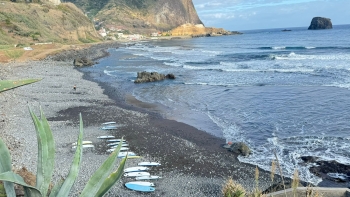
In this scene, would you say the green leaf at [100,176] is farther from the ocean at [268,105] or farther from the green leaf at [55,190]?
the ocean at [268,105]

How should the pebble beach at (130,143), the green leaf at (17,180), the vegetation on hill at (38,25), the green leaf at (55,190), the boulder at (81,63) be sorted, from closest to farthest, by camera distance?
the green leaf at (17,180), the green leaf at (55,190), the pebble beach at (130,143), the boulder at (81,63), the vegetation on hill at (38,25)

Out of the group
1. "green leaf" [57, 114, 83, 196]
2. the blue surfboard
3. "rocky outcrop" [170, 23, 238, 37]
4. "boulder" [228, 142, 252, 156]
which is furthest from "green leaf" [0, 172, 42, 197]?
"rocky outcrop" [170, 23, 238, 37]

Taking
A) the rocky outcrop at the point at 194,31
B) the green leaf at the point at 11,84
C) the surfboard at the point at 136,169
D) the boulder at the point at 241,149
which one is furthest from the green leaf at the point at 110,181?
the rocky outcrop at the point at 194,31

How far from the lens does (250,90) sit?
2291 cm

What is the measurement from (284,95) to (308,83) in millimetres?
4738

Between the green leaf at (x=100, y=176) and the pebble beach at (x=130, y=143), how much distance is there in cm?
314

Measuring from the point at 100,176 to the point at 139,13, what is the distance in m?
161

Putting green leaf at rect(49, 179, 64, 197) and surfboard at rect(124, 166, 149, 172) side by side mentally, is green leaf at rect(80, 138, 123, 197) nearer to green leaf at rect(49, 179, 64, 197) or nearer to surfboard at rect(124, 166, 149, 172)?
green leaf at rect(49, 179, 64, 197)

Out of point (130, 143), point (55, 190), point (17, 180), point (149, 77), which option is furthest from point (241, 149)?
point (149, 77)

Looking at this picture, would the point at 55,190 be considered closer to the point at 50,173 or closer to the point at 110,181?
the point at 50,173

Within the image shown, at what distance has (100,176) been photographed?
2914mm

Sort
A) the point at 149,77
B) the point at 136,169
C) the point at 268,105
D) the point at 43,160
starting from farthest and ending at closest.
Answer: the point at 149,77, the point at 268,105, the point at 136,169, the point at 43,160

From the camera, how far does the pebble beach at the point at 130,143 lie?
8.43 meters

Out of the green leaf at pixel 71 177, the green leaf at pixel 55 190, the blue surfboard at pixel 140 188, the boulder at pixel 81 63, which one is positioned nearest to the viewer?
the green leaf at pixel 71 177
